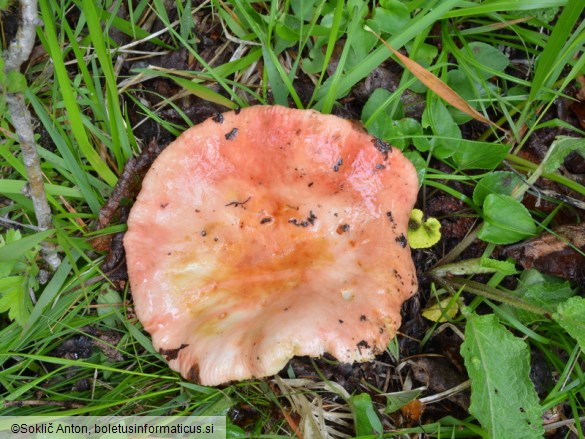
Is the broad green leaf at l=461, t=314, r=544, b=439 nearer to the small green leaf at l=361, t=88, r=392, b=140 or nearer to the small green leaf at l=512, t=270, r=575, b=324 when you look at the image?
the small green leaf at l=512, t=270, r=575, b=324

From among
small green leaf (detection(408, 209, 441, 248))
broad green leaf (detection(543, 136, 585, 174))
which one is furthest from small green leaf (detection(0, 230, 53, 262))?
broad green leaf (detection(543, 136, 585, 174))

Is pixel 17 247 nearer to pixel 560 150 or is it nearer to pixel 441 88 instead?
pixel 441 88

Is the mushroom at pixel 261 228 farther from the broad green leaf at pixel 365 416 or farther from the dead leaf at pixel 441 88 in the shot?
the dead leaf at pixel 441 88

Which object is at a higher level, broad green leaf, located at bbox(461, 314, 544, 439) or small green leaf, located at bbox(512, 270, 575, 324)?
small green leaf, located at bbox(512, 270, 575, 324)

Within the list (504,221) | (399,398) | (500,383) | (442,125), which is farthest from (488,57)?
(399,398)

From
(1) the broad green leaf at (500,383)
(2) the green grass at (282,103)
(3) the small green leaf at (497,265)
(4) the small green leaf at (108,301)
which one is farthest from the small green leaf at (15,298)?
(3) the small green leaf at (497,265)

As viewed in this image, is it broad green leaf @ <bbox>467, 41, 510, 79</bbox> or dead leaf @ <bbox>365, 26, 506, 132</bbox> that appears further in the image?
broad green leaf @ <bbox>467, 41, 510, 79</bbox>

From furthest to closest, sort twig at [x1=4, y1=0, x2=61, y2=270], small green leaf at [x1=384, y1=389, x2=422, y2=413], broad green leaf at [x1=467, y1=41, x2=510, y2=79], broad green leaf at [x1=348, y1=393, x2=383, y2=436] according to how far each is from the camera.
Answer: broad green leaf at [x1=467, y1=41, x2=510, y2=79] < small green leaf at [x1=384, y1=389, x2=422, y2=413] < broad green leaf at [x1=348, y1=393, x2=383, y2=436] < twig at [x1=4, y1=0, x2=61, y2=270]

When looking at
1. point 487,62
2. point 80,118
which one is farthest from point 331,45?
point 80,118
